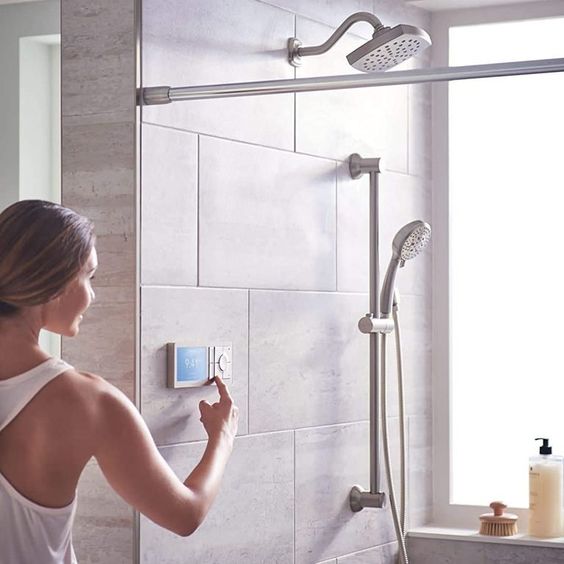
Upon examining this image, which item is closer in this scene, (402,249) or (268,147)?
(268,147)

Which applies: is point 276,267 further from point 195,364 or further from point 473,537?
point 473,537

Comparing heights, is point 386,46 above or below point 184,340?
above

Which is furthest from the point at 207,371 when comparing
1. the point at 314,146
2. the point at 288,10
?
the point at 288,10

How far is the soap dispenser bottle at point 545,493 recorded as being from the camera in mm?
2598

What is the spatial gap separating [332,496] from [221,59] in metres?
1.01

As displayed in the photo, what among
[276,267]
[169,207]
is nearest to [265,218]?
[276,267]

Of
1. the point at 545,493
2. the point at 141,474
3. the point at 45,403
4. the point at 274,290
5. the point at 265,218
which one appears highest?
the point at 265,218

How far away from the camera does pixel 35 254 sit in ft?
4.80

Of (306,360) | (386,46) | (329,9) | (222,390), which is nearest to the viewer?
(222,390)

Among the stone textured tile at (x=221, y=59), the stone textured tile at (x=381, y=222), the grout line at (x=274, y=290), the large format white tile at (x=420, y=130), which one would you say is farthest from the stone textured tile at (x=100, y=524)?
the large format white tile at (x=420, y=130)

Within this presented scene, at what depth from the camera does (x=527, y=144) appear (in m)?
2.85

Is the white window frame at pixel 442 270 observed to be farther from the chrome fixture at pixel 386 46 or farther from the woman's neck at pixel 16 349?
the woman's neck at pixel 16 349

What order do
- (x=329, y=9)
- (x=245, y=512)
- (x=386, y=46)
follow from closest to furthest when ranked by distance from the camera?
1. (x=386, y=46)
2. (x=245, y=512)
3. (x=329, y=9)

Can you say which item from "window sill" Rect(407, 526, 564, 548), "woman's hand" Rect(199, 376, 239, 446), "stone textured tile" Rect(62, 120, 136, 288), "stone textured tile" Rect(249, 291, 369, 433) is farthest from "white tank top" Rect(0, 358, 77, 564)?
"window sill" Rect(407, 526, 564, 548)
